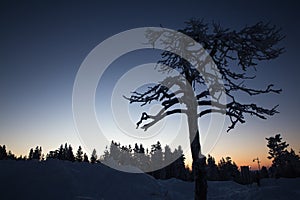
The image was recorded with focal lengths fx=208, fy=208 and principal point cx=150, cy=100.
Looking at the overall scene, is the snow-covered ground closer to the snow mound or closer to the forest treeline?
the snow mound

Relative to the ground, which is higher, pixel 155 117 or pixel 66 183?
pixel 155 117

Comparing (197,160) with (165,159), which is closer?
(197,160)

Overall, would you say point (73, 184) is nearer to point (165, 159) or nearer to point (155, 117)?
point (155, 117)

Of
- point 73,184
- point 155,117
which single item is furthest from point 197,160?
point 73,184

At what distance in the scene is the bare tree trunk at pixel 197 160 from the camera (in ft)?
26.0

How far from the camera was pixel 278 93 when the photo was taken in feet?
26.7

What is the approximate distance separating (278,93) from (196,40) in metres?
3.91

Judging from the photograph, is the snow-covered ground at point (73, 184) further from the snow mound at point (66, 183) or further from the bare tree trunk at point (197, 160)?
the bare tree trunk at point (197, 160)

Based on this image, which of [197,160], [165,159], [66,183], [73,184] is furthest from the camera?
[165,159]

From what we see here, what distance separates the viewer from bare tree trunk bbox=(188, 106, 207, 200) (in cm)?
793

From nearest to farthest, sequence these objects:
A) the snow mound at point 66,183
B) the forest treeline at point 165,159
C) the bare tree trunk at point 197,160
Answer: the bare tree trunk at point 197,160 < the snow mound at point 66,183 < the forest treeline at point 165,159

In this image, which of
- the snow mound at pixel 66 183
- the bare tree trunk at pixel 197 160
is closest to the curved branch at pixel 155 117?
the bare tree trunk at pixel 197 160

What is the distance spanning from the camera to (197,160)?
8117 millimetres

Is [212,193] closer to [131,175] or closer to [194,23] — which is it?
[131,175]
